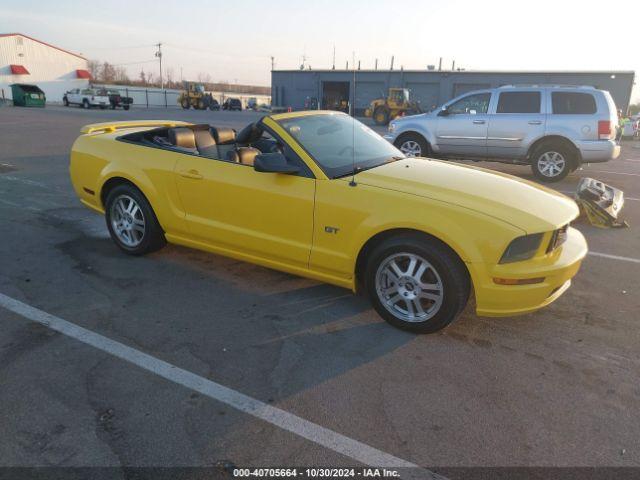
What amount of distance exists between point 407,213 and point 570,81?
38089mm

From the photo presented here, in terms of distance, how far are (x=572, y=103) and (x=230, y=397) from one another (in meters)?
9.75

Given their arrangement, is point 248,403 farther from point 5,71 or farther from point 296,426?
point 5,71

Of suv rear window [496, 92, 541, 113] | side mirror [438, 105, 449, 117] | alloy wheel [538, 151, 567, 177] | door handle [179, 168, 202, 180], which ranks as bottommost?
alloy wheel [538, 151, 567, 177]

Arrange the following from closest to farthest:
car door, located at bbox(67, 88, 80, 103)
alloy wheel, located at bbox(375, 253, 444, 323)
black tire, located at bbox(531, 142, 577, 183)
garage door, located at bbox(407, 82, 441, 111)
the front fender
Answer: alloy wheel, located at bbox(375, 253, 444, 323) < black tire, located at bbox(531, 142, 577, 183) < the front fender < garage door, located at bbox(407, 82, 441, 111) < car door, located at bbox(67, 88, 80, 103)

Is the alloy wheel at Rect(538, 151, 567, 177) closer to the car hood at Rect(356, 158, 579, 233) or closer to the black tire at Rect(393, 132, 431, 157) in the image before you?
the black tire at Rect(393, 132, 431, 157)

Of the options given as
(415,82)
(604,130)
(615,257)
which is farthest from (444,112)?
(415,82)

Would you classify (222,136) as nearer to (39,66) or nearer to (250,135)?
(250,135)

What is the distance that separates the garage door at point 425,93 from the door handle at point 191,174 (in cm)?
4004

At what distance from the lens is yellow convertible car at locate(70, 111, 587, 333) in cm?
329

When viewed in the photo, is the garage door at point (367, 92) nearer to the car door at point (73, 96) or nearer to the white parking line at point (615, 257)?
the car door at point (73, 96)

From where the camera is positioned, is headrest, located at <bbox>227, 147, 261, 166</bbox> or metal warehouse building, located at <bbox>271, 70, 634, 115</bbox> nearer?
headrest, located at <bbox>227, 147, 261, 166</bbox>

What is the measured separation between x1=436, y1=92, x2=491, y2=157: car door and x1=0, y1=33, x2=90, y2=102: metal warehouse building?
175 ft

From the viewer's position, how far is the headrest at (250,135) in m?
4.66

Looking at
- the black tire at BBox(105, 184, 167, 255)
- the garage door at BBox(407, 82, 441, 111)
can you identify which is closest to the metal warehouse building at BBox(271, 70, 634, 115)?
the garage door at BBox(407, 82, 441, 111)
